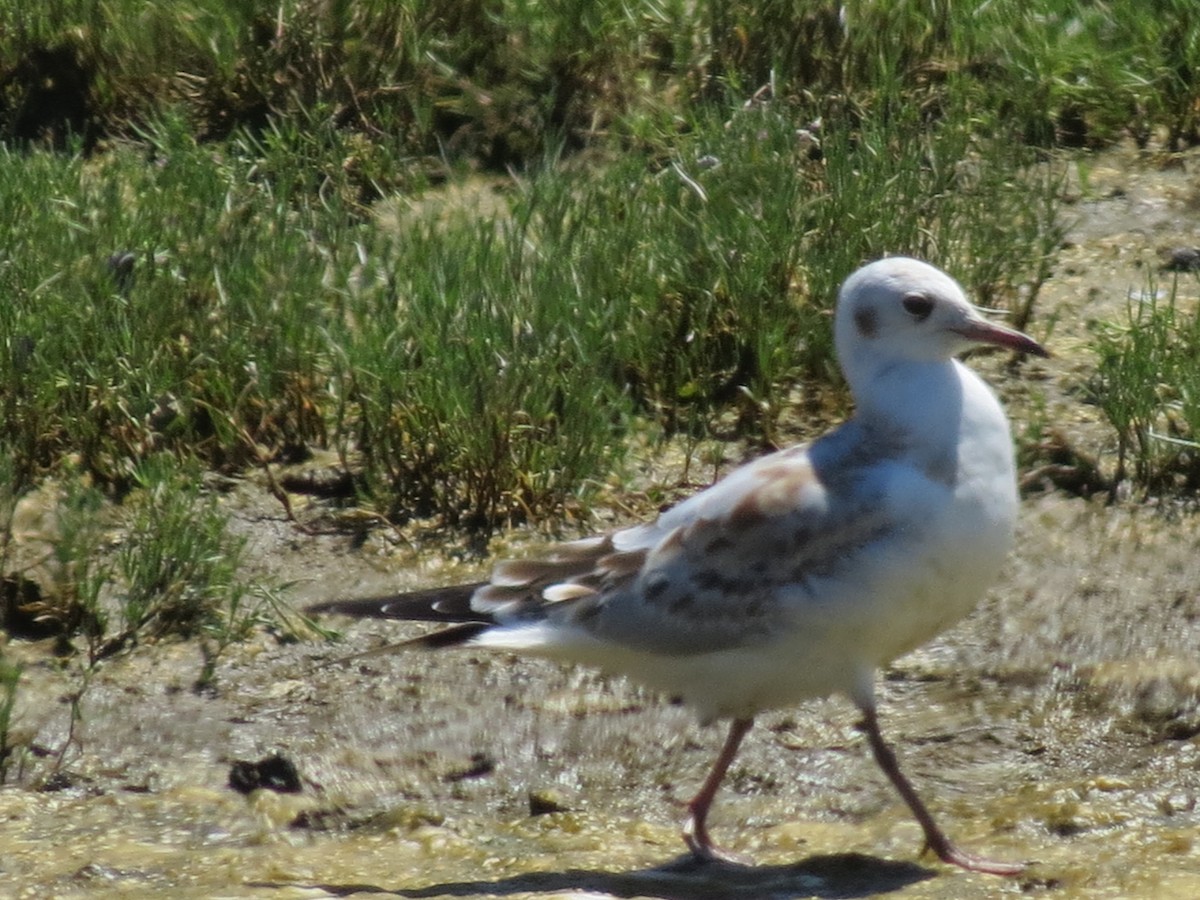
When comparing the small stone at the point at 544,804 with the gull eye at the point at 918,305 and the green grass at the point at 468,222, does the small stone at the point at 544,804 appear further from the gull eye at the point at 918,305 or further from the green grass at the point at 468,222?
the gull eye at the point at 918,305

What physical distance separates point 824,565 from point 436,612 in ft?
3.10

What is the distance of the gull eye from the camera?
456 centimetres

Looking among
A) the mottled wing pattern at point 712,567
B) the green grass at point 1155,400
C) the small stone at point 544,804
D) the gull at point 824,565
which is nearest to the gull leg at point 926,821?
the gull at point 824,565

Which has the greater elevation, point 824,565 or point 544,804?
point 824,565

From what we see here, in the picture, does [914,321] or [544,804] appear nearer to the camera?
[914,321]

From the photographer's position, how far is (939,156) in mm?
6793

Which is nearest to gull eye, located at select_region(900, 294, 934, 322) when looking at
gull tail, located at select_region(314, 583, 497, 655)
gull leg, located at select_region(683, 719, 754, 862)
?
gull leg, located at select_region(683, 719, 754, 862)

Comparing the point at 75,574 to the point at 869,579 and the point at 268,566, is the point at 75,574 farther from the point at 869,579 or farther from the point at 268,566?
the point at 869,579

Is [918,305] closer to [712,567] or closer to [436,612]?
[712,567]

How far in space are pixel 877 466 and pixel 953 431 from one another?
18cm

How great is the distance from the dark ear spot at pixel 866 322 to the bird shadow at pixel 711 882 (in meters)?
1.17

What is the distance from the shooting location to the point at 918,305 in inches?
180

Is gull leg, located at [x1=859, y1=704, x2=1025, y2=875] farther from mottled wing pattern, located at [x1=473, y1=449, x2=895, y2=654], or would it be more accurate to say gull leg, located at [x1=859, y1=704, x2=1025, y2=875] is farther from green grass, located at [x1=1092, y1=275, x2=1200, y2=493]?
green grass, located at [x1=1092, y1=275, x2=1200, y2=493]

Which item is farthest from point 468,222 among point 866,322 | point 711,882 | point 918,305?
point 711,882
